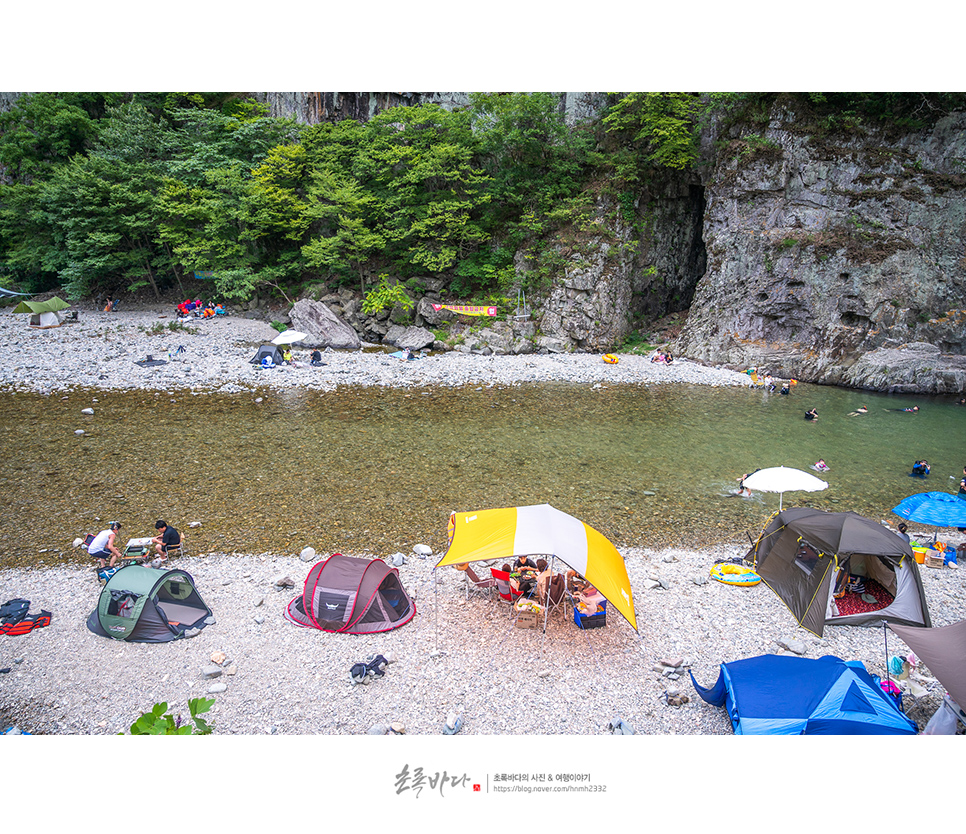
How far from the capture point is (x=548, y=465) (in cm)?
1443

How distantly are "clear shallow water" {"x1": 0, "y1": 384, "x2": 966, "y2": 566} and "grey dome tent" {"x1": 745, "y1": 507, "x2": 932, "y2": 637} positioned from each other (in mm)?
2085

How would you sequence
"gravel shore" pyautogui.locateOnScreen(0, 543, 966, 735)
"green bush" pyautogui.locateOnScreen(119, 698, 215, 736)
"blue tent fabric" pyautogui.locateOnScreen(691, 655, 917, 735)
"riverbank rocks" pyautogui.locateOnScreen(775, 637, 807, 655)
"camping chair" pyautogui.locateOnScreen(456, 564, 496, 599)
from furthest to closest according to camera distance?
"camping chair" pyautogui.locateOnScreen(456, 564, 496, 599)
"riverbank rocks" pyautogui.locateOnScreen(775, 637, 807, 655)
"gravel shore" pyautogui.locateOnScreen(0, 543, 966, 735)
"blue tent fabric" pyautogui.locateOnScreen(691, 655, 917, 735)
"green bush" pyautogui.locateOnScreen(119, 698, 215, 736)

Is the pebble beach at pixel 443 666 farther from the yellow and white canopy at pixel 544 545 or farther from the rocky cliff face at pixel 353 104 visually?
the rocky cliff face at pixel 353 104

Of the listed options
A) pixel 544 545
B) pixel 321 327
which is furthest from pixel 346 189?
pixel 544 545

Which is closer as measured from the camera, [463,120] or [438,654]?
[438,654]

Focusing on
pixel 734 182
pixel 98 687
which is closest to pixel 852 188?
pixel 734 182

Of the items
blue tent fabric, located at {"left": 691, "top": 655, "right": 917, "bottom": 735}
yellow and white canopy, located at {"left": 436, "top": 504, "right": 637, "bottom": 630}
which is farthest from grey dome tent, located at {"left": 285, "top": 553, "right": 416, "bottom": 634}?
blue tent fabric, located at {"left": 691, "top": 655, "right": 917, "bottom": 735}

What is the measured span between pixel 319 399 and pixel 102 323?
16032 millimetres

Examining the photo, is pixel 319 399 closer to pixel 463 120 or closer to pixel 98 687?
pixel 98 687

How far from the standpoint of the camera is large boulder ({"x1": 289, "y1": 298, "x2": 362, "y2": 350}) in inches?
1005

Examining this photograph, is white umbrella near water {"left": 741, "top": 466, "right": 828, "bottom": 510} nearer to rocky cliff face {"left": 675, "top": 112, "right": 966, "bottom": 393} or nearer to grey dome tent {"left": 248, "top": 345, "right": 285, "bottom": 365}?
rocky cliff face {"left": 675, "top": 112, "right": 966, "bottom": 393}

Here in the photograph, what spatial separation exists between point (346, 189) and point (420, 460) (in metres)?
18.8

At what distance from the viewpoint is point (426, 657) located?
7.19 metres
